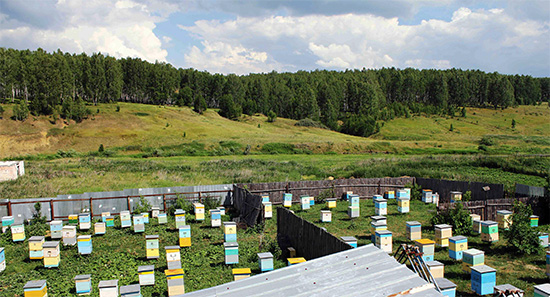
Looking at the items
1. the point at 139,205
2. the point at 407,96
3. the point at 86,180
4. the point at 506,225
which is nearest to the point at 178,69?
the point at 407,96

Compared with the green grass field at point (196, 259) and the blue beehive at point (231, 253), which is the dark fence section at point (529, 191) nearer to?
the green grass field at point (196, 259)

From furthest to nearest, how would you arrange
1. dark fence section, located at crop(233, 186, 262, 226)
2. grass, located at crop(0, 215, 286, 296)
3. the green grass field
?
dark fence section, located at crop(233, 186, 262, 226), grass, located at crop(0, 215, 286, 296), the green grass field

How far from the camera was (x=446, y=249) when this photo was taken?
13906 mm

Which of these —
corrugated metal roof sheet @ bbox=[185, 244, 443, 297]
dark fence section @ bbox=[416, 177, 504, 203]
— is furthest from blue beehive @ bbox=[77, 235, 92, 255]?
dark fence section @ bbox=[416, 177, 504, 203]

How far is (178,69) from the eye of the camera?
11644 centimetres

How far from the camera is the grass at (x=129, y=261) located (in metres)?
11.5

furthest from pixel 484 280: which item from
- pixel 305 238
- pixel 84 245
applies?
pixel 84 245

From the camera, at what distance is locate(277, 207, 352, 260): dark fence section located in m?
11.2

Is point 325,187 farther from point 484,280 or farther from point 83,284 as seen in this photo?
point 83,284

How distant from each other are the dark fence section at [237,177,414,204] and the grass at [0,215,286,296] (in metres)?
5.14

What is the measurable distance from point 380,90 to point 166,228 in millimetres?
107658

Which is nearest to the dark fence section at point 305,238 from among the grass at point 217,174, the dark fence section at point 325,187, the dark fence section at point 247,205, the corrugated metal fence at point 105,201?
the dark fence section at point 247,205

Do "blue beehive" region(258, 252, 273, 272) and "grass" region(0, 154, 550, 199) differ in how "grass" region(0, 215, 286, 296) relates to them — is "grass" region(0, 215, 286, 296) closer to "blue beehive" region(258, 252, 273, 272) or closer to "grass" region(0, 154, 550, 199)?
"blue beehive" region(258, 252, 273, 272)

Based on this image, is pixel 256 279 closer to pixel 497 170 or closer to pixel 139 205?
pixel 139 205
